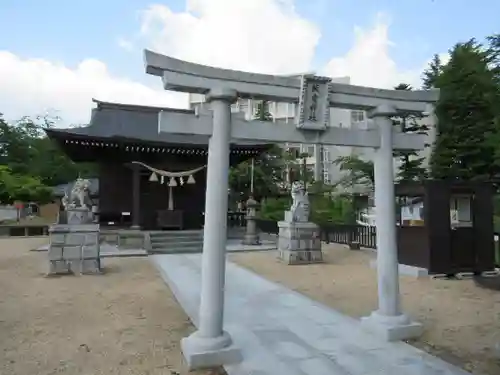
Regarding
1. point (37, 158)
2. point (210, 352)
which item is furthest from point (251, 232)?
point (37, 158)

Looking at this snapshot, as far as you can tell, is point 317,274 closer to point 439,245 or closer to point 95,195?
point 439,245

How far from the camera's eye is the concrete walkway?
3.95 meters

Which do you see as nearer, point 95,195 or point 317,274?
point 317,274

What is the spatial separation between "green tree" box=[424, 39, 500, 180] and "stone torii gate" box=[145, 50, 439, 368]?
58.8 ft

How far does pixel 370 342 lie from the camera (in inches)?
185

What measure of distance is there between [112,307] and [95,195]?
16.7 meters

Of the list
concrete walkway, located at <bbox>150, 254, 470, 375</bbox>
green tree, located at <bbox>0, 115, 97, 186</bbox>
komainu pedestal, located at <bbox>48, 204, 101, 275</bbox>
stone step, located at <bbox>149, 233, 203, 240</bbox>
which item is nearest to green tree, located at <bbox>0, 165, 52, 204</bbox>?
green tree, located at <bbox>0, 115, 97, 186</bbox>

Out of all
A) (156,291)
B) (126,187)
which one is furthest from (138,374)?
(126,187)

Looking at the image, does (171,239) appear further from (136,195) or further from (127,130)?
(127,130)

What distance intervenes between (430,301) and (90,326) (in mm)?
5329

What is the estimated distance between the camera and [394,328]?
4805 mm

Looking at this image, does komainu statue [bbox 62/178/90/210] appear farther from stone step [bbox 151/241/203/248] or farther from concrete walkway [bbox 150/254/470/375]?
stone step [bbox 151/241/203/248]

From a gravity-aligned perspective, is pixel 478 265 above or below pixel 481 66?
below

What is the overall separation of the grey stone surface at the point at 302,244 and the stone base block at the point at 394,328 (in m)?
6.47
